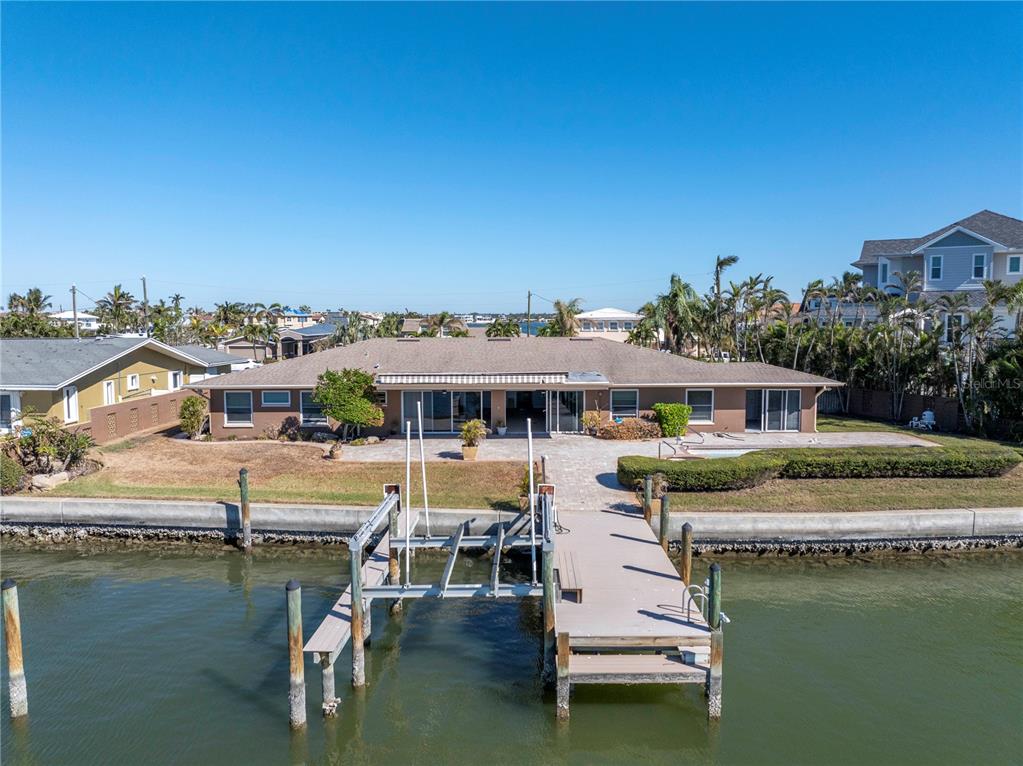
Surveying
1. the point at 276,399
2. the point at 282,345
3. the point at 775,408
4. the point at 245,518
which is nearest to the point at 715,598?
the point at 245,518

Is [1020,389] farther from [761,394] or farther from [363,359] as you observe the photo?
[363,359]

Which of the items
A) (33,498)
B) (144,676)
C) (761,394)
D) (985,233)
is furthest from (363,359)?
(985,233)

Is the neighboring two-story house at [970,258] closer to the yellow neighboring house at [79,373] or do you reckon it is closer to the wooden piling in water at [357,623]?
the wooden piling in water at [357,623]

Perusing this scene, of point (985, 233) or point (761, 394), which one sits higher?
point (985, 233)

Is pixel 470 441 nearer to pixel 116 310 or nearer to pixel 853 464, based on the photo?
pixel 853 464

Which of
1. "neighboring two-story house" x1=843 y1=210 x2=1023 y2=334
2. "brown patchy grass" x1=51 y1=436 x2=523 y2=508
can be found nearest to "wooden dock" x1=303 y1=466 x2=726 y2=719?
"brown patchy grass" x1=51 y1=436 x2=523 y2=508

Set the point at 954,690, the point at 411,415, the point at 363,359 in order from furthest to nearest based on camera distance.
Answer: the point at 363,359
the point at 411,415
the point at 954,690

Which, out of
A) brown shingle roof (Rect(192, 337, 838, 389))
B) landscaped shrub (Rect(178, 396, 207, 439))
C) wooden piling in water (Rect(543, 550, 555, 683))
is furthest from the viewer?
brown shingle roof (Rect(192, 337, 838, 389))

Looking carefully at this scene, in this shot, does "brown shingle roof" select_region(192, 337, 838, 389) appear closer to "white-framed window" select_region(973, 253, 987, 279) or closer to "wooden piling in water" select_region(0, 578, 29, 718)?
"white-framed window" select_region(973, 253, 987, 279)

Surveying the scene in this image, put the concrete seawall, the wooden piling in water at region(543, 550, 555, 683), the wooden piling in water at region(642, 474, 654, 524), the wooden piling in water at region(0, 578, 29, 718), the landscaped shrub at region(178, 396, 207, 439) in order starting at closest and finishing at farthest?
1. the wooden piling in water at region(0, 578, 29, 718)
2. the wooden piling in water at region(543, 550, 555, 683)
3. the wooden piling in water at region(642, 474, 654, 524)
4. the concrete seawall
5. the landscaped shrub at region(178, 396, 207, 439)
